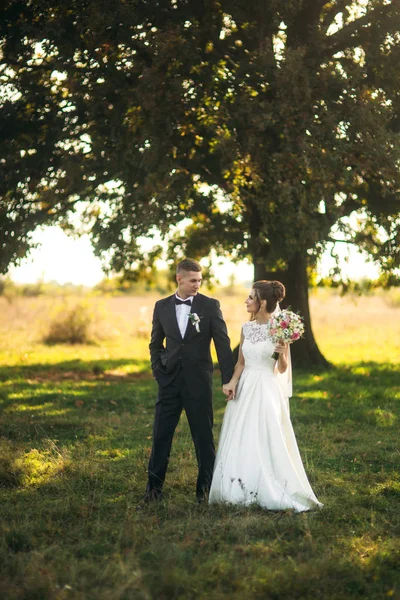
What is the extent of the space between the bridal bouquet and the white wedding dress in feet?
0.56

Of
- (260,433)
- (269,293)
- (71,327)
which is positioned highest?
(269,293)

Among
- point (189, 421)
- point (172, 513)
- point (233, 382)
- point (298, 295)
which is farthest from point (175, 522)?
point (298, 295)

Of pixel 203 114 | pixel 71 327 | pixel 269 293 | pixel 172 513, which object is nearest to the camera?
pixel 172 513

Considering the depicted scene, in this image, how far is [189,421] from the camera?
698 centimetres

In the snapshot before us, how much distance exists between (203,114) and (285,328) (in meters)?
8.17

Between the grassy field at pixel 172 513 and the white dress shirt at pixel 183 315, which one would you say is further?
the white dress shirt at pixel 183 315

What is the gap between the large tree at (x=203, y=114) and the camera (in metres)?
12.8

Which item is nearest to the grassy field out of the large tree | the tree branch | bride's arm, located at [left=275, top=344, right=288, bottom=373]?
bride's arm, located at [left=275, top=344, right=288, bottom=373]

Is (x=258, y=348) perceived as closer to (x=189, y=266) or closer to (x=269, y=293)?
(x=269, y=293)

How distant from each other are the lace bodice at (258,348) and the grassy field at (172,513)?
1.49 meters

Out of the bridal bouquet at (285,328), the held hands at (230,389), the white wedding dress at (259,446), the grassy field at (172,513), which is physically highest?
the bridal bouquet at (285,328)

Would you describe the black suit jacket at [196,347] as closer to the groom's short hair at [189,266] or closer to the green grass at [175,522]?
the groom's short hair at [189,266]

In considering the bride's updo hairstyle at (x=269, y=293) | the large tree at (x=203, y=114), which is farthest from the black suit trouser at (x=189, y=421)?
the large tree at (x=203, y=114)

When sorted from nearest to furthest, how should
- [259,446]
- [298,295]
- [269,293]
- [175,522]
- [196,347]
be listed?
[175,522], [259,446], [196,347], [269,293], [298,295]
